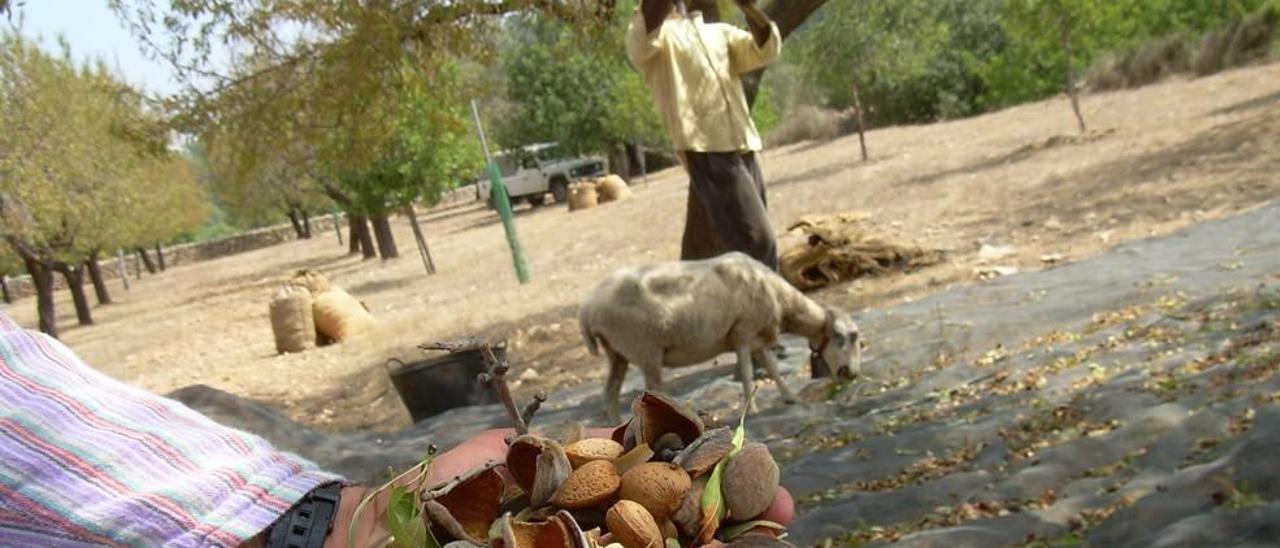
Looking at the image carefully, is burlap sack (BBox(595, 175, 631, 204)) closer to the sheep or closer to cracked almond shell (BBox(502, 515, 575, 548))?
the sheep

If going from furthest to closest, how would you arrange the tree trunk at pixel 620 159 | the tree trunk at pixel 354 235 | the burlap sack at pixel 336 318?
the tree trunk at pixel 620 159 < the tree trunk at pixel 354 235 < the burlap sack at pixel 336 318

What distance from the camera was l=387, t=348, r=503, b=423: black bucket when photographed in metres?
8.55

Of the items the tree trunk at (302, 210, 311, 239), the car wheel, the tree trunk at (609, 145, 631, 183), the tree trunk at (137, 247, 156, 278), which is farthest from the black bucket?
the tree trunk at (302, 210, 311, 239)

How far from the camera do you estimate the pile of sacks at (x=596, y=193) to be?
1277 inches

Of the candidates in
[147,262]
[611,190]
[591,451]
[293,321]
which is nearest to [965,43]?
[611,190]

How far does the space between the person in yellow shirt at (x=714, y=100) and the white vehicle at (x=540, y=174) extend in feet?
99.6

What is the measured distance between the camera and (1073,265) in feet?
31.4

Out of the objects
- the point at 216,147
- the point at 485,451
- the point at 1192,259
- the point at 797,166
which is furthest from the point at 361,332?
the point at 797,166

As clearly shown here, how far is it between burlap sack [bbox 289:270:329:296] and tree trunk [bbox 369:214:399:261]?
389 inches

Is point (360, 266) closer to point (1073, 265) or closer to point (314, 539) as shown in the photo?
point (1073, 265)

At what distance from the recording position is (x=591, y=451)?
63.3 inches

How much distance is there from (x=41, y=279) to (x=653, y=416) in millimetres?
21380

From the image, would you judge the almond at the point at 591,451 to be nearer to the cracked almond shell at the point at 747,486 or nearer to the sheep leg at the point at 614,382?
the cracked almond shell at the point at 747,486

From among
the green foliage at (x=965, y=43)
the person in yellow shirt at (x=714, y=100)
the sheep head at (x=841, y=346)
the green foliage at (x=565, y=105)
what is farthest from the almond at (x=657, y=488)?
the green foliage at (x=565, y=105)
